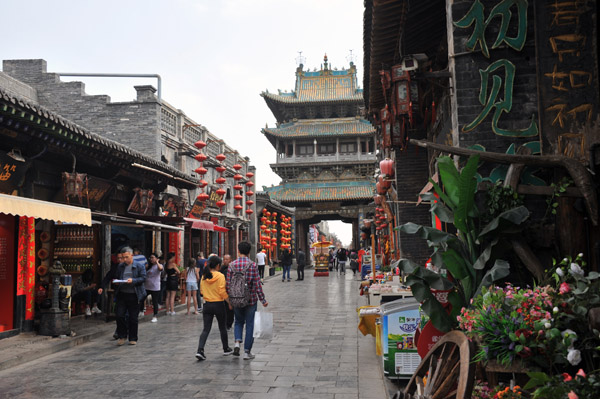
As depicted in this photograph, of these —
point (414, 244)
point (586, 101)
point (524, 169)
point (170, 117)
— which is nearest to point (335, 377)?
point (524, 169)

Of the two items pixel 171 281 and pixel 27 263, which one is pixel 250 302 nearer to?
pixel 27 263

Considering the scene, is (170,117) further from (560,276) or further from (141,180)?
(560,276)

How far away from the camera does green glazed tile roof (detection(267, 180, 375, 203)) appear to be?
36.2m

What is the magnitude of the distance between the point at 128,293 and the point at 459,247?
554 centimetres

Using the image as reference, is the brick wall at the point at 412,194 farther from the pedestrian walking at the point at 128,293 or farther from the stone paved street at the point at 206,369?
the pedestrian walking at the point at 128,293

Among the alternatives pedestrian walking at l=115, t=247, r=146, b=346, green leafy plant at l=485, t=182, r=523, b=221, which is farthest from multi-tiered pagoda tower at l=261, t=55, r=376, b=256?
green leafy plant at l=485, t=182, r=523, b=221

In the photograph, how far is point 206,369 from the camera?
21.4 feet

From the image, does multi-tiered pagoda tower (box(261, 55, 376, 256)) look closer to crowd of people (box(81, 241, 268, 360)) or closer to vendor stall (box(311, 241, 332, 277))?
vendor stall (box(311, 241, 332, 277))

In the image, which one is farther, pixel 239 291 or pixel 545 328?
pixel 239 291

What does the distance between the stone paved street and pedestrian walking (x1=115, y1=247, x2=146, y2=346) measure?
0.30 m

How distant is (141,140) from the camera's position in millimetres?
17203

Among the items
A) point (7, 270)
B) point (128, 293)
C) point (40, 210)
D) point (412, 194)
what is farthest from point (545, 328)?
point (412, 194)

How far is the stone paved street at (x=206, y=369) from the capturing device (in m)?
5.49

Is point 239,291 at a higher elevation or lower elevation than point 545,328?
lower
